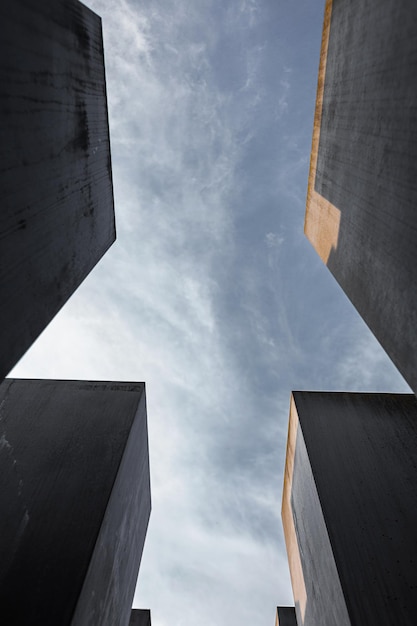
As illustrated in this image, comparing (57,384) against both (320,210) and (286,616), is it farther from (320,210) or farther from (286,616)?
(286,616)

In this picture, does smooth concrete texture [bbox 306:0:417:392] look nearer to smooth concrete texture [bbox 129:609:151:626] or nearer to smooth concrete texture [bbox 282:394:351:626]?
smooth concrete texture [bbox 282:394:351:626]

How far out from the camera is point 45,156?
457 centimetres

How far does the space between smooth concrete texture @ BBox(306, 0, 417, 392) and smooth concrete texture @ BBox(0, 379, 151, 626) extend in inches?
273

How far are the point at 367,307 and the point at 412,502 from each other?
5027 mm

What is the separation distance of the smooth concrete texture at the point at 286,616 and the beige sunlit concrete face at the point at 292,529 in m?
3.70

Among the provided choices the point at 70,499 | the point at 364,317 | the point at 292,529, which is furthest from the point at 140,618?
the point at 364,317

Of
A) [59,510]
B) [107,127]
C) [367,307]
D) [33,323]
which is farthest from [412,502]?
[107,127]

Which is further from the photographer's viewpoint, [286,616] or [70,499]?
[286,616]

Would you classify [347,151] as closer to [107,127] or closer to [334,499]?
[107,127]

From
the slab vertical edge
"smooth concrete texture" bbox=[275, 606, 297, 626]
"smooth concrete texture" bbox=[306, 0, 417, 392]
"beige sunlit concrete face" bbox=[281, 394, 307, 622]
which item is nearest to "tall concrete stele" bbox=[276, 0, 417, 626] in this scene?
"smooth concrete texture" bbox=[306, 0, 417, 392]

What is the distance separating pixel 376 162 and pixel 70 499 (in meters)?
9.37

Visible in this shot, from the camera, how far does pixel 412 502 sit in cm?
792

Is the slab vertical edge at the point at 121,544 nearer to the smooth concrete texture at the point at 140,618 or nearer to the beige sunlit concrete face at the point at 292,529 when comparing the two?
the beige sunlit concrete face at the point at 292,529

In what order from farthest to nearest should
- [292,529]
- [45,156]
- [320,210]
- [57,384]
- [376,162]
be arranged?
[292,529], [57,384], [320,210], [376,162], [45,156]
